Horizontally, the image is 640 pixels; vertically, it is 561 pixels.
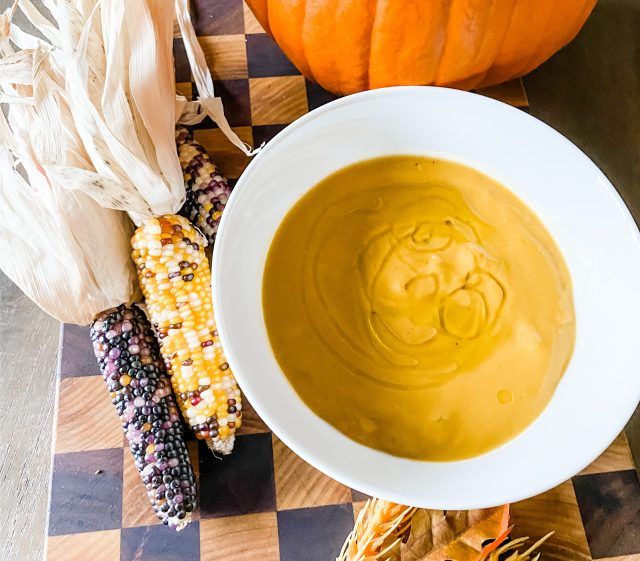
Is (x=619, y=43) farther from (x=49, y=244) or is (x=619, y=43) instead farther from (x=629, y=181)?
(x=49, y=244)

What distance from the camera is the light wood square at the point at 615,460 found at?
1023 mm

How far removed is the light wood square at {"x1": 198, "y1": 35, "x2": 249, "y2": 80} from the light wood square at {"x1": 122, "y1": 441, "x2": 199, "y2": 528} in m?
0.59

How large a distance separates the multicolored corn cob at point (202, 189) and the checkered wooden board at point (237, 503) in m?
0.23

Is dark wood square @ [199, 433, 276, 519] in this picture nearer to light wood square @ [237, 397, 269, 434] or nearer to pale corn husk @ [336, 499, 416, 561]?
light wood square @ [237, 397, 269, 434]

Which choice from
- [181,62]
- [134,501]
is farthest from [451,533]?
[181,62]

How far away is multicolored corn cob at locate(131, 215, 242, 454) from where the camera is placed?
0.98m

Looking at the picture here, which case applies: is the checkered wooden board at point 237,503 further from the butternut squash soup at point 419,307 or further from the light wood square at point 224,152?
the light wood square at point 224,152

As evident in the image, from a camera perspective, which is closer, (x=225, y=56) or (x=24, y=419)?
(x=24, y=419)

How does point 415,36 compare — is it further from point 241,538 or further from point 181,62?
point 241,538

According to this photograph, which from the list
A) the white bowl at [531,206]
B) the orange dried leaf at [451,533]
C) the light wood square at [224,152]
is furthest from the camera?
the light wood square at [224,152]

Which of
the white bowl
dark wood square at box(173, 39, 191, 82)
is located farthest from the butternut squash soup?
dark wood square at box(173, 39, 191, 82)

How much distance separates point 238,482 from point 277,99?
58cm

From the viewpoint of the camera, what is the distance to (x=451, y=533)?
38.4 inches

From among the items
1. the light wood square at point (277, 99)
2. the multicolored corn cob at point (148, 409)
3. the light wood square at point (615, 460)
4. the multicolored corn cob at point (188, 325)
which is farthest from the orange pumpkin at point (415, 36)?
the light wood square at point (615, 460)
